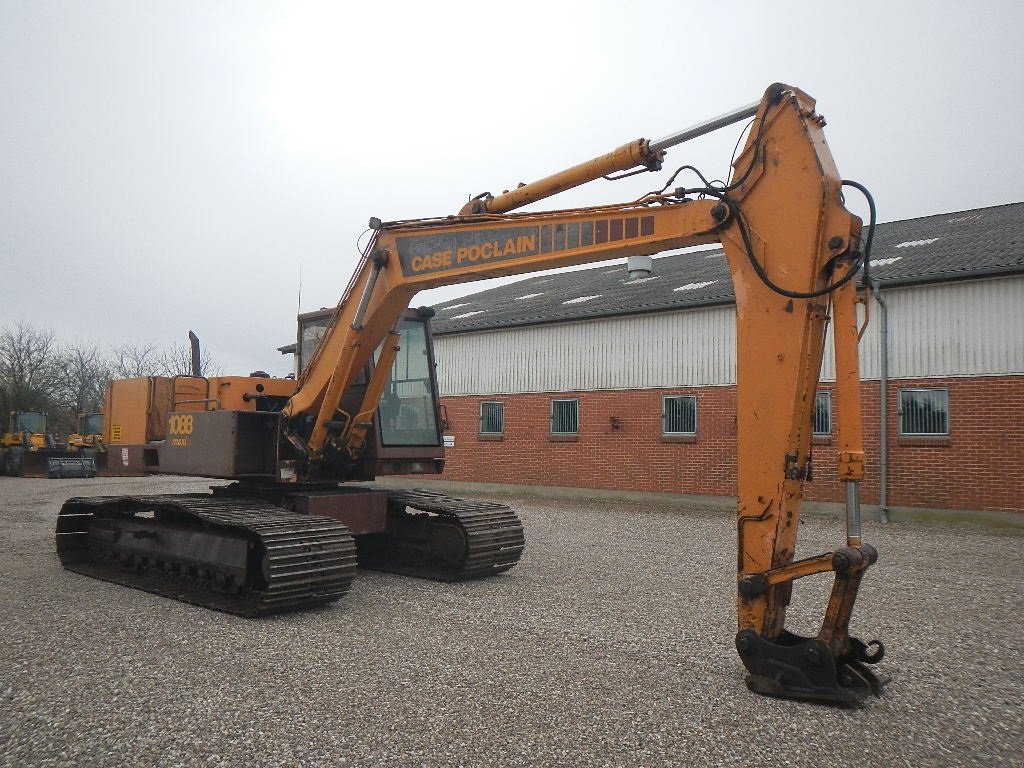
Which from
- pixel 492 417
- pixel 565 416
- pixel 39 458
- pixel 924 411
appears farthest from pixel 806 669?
pixel 39 458

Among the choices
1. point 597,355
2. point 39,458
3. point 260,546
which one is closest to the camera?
point 260,546

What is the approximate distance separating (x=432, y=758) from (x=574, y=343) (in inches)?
658

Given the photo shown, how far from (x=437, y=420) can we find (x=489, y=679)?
14.6ft

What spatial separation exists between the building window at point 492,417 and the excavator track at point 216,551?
12.7 metres

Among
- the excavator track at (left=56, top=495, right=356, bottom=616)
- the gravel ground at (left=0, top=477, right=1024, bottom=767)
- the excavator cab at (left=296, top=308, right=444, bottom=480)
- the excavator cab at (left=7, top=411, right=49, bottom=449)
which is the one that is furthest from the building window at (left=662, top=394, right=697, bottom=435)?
the excavator cab at (left=7, top=411, right=49, bottom=449)

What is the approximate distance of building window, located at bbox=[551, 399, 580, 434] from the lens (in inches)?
795

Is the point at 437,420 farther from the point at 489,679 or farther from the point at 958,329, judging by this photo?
the point at 958,329

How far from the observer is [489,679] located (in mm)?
5289

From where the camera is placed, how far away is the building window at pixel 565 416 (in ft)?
66.2

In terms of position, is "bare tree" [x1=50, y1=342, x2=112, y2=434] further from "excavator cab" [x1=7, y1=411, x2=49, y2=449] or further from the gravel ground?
the gravel ground

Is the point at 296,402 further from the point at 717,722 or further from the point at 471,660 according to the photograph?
the point at 717,722

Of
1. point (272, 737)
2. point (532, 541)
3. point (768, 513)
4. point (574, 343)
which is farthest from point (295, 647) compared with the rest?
point (574, 343)

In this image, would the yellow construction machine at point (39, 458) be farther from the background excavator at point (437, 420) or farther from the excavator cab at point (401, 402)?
the excavator cab at point (401, 402)

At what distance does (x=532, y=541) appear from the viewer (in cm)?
1218
